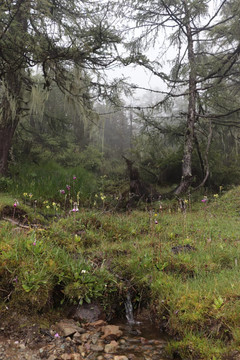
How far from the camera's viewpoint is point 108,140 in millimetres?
29656

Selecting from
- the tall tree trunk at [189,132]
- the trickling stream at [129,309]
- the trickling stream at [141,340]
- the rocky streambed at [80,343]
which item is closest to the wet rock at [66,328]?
the rocky streambed at [80,343]

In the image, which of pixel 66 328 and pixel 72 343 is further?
pixel 66 328

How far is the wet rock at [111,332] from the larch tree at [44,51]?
210 inches

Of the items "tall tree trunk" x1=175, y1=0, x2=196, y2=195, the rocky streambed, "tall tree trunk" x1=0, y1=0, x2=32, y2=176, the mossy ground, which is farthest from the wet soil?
"tall tree trunk" x1=175, y1=0, x2=196, y2=195

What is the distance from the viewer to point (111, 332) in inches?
98.3

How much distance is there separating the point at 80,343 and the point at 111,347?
0.96 feet

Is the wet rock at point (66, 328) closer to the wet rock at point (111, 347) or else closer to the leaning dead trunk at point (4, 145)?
the wet rock at point (111, 347)

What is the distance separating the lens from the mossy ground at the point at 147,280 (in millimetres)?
2326

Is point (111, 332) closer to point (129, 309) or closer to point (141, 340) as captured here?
point (141, 340)

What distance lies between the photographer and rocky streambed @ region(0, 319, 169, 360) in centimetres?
219

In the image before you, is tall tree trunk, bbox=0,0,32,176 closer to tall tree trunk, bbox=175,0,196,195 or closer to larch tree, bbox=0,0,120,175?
larch tree, bbox=0,0,120,175

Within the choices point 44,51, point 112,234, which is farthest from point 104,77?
point 112,234

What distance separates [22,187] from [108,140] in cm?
2285

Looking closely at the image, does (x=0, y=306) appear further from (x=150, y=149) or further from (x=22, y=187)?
(x=150, y=149)
